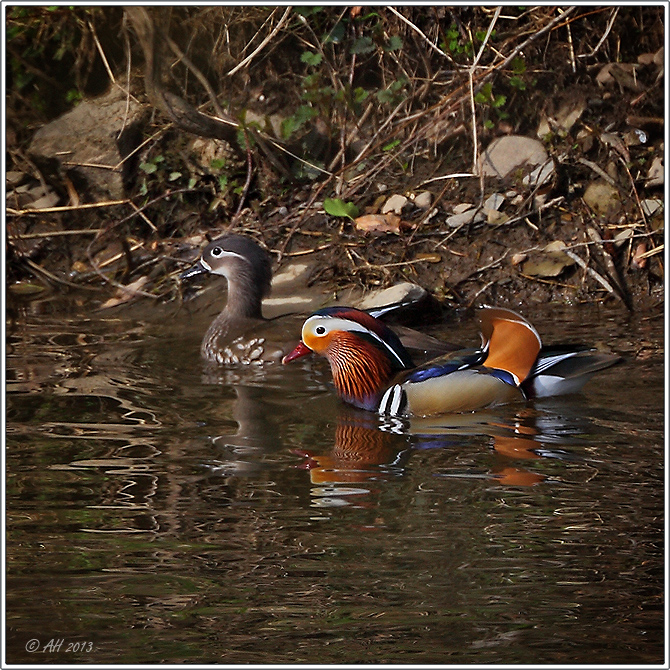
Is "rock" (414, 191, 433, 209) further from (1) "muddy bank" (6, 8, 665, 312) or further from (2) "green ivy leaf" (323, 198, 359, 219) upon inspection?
(2) "green ivy leaf" (323, 198, 359, 219)

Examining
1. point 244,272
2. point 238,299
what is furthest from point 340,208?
point 238,299

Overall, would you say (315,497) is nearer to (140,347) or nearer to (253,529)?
(253,529)

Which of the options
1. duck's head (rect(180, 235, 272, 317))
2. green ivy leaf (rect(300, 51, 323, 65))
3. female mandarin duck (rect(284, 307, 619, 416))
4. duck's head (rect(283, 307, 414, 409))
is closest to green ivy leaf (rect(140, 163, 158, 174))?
green ivy leaf (rect(300, 51, 323, 65))

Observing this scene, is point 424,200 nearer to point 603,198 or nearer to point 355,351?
point 603,198

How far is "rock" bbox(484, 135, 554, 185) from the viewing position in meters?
7.45

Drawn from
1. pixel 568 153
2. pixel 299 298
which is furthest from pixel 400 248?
pixel 568 153

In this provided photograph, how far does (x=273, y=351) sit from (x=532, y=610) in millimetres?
3249

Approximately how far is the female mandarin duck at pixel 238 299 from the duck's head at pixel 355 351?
55 cm

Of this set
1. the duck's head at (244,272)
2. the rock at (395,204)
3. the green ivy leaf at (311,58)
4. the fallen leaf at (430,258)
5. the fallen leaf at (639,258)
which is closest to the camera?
the duck's head at (244,272)

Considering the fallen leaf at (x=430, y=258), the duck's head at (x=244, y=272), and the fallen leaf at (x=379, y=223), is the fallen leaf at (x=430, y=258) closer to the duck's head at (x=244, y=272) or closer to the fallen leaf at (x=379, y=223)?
the fallen leaf at (x=379, y=223)

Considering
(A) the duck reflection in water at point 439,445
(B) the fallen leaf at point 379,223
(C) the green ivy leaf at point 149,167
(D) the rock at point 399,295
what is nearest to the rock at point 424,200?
(B) the fallen leaf at point 379,223

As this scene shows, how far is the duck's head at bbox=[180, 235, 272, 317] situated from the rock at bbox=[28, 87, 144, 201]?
204 centimetres

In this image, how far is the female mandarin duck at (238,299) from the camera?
5.84m

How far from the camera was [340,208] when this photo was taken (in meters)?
7.27
